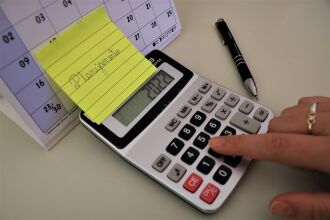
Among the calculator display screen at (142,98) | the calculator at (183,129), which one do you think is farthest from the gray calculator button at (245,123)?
the calculator display screen at (142,98)

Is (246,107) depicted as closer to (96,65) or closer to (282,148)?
(282,148)

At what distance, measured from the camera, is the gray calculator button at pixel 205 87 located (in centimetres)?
43

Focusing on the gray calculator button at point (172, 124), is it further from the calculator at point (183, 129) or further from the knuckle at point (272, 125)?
the knuckle at point (272, 125)

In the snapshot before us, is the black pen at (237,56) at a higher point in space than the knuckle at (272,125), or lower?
higher

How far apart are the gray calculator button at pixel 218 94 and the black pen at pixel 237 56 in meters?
0.05

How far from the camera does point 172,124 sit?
399mm

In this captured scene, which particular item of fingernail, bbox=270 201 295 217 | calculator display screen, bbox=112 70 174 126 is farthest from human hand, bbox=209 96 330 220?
calculator display screen, bbox=112 70 174 126

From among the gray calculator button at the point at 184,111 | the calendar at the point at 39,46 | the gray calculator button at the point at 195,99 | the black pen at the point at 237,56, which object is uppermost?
the black pen at the point at 237,56

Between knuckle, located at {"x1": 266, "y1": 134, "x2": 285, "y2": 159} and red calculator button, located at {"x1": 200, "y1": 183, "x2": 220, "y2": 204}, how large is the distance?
0.07 m

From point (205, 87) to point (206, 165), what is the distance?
0.12 metres

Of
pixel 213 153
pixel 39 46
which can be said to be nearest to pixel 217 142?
pixel 213 153

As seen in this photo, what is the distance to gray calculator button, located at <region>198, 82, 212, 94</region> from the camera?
431 millimetres

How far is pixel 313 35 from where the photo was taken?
517 mm

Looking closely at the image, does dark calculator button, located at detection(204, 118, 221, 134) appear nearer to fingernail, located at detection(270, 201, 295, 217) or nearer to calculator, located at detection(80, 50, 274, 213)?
calculator, located at detection(80, 50, 274, 213)
